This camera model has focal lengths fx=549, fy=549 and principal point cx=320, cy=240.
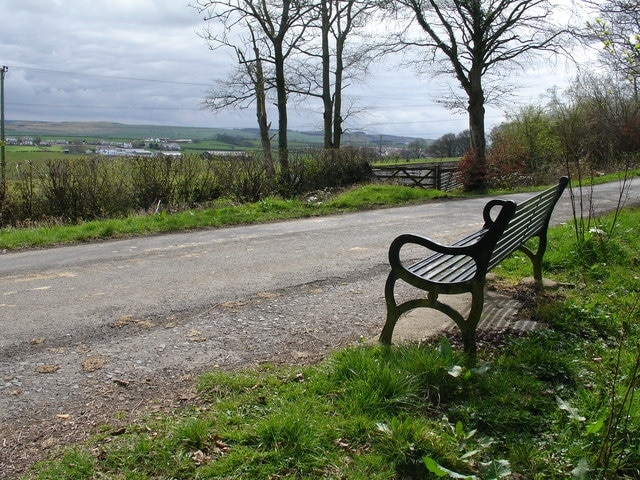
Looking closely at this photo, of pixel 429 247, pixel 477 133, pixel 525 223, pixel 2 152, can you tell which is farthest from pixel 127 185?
pixel 477 133

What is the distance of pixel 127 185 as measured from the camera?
44.8 feet

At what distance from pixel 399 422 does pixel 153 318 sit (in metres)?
3.04

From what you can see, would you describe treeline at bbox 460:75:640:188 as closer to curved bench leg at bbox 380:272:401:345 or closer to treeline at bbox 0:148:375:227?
treeline at bbox 0:148:375:227

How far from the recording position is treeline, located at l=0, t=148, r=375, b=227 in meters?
12.6

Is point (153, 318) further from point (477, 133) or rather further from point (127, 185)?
point (477, 133)

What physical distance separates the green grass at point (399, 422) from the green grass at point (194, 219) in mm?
7116

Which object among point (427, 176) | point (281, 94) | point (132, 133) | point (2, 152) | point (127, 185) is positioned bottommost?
point (127, 185)

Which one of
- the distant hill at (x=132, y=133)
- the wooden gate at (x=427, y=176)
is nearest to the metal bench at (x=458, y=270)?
the wooden gate at (x=427, y=176)

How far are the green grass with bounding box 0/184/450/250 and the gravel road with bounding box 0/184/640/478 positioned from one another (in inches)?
29.5

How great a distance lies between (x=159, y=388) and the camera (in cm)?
376

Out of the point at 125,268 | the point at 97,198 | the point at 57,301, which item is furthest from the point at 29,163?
the point at 57,301

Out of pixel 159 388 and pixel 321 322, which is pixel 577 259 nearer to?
pixel 321 322

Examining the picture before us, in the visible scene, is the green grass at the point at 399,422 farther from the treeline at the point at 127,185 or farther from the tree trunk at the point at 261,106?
the tree trunk at the point at 261,106

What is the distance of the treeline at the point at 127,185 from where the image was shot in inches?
496
